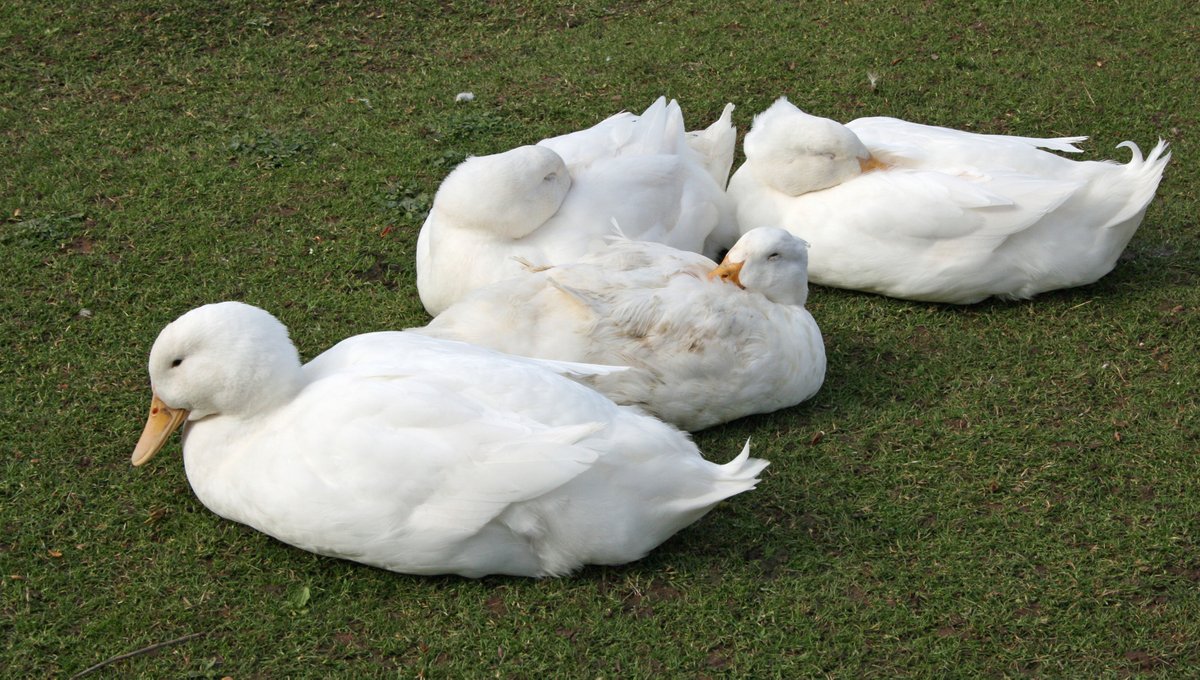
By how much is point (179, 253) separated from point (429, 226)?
124 centimetres

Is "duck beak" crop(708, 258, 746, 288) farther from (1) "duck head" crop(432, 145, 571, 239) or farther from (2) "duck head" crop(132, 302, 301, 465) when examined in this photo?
(2) "duck head" crop(132, 302, 301, 465)

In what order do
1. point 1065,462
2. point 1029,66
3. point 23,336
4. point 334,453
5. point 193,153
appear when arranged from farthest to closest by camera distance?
point 1029,66
point 193,153
point 23,336
point 1065,462
point 334,453

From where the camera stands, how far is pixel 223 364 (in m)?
3.99

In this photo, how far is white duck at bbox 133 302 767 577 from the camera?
3.74m

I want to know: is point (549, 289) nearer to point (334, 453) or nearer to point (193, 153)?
point (334, 453)

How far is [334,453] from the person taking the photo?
3.80 metres

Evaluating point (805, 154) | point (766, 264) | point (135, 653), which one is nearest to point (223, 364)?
point (135, 653)

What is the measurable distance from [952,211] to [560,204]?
1695 millimetres

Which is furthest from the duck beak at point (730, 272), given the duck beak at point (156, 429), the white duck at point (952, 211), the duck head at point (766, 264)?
the duck beak at point (156, 429)

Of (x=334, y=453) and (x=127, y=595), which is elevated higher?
(x=334, y=453)

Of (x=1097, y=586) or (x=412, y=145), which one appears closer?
(x=1097, y=586)

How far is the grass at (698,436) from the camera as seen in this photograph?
3812 millimetres

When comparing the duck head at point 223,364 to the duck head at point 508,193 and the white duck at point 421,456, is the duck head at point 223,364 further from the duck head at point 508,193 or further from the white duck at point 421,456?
the duck head at point 508,193

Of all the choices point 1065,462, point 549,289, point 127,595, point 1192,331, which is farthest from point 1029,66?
point 127,595
